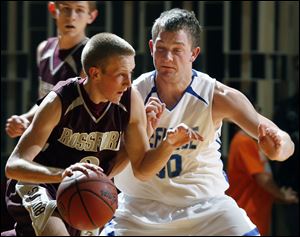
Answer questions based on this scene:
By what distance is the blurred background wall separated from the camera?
977 cm

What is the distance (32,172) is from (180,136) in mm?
781

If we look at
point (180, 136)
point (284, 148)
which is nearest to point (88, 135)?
point (180, 136)

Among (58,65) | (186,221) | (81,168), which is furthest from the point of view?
(58,65)

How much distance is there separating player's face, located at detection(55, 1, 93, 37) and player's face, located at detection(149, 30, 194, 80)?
1.51 meters

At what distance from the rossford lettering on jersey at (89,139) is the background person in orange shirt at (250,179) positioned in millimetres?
3407

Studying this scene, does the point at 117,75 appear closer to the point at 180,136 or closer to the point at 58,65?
the point at 180,136

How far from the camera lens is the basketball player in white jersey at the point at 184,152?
5.63 m

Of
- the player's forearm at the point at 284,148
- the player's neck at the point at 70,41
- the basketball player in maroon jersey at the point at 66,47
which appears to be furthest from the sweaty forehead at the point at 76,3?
the player's forearm at the point at 284,148

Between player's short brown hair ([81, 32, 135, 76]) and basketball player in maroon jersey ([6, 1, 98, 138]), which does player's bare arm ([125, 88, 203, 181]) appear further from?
basketball player in maroon jersey ([6, 1, 98, 138])

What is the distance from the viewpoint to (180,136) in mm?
5266

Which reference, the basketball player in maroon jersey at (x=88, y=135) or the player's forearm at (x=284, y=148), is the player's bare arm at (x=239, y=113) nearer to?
the player's forearm at (x=284, y=148)

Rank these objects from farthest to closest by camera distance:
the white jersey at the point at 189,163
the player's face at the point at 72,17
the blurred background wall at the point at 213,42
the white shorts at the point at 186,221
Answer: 1. the blurred background wall at the point at 213,42
2. the player's face at the point at 72,17
3. the white jersey at the point at 189,163
4. the white shorts at the point at 186,221

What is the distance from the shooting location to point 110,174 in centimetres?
568

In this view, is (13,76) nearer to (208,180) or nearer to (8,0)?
(8,0)
